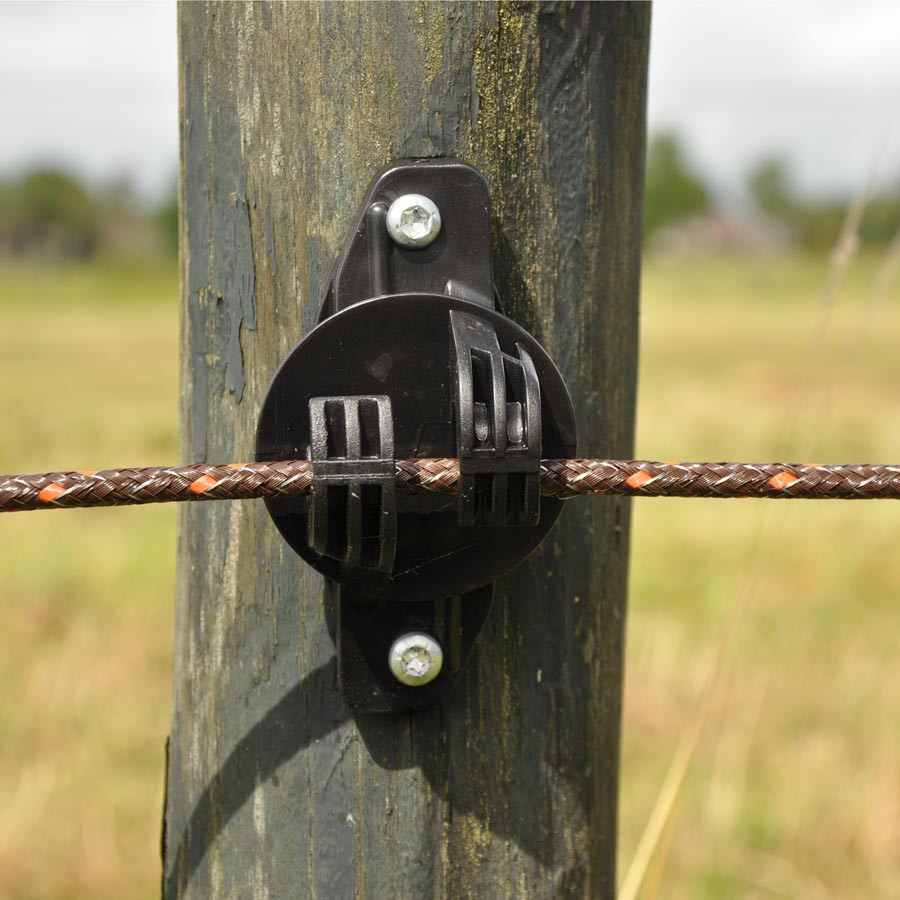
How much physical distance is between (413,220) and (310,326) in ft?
0.48

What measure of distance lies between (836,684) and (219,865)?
141 inches

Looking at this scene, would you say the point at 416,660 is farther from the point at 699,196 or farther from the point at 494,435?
the point at 699,196

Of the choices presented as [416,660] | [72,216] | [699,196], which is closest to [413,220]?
[416,660]

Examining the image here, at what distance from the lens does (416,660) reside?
1.02 metres

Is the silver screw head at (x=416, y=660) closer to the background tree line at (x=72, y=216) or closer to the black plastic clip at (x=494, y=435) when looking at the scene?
the black plastic clip at (x=494, y=435)

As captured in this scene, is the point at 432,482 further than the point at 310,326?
No

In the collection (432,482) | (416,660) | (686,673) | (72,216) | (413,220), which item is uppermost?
(72,216)

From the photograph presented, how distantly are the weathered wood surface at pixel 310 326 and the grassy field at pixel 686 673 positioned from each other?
1.41 ft

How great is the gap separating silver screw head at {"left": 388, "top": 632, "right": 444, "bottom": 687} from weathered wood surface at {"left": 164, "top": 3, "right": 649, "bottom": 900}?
62mm

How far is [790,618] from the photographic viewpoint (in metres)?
4.86

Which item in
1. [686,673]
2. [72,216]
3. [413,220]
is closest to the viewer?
[413,220]

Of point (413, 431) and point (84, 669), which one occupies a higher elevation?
point (413, 431)

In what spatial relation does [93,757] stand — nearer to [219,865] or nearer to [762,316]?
[219,865]

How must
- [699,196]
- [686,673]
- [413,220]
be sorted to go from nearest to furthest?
1. [413,220]
2. [686,673]
3. [699,196]
